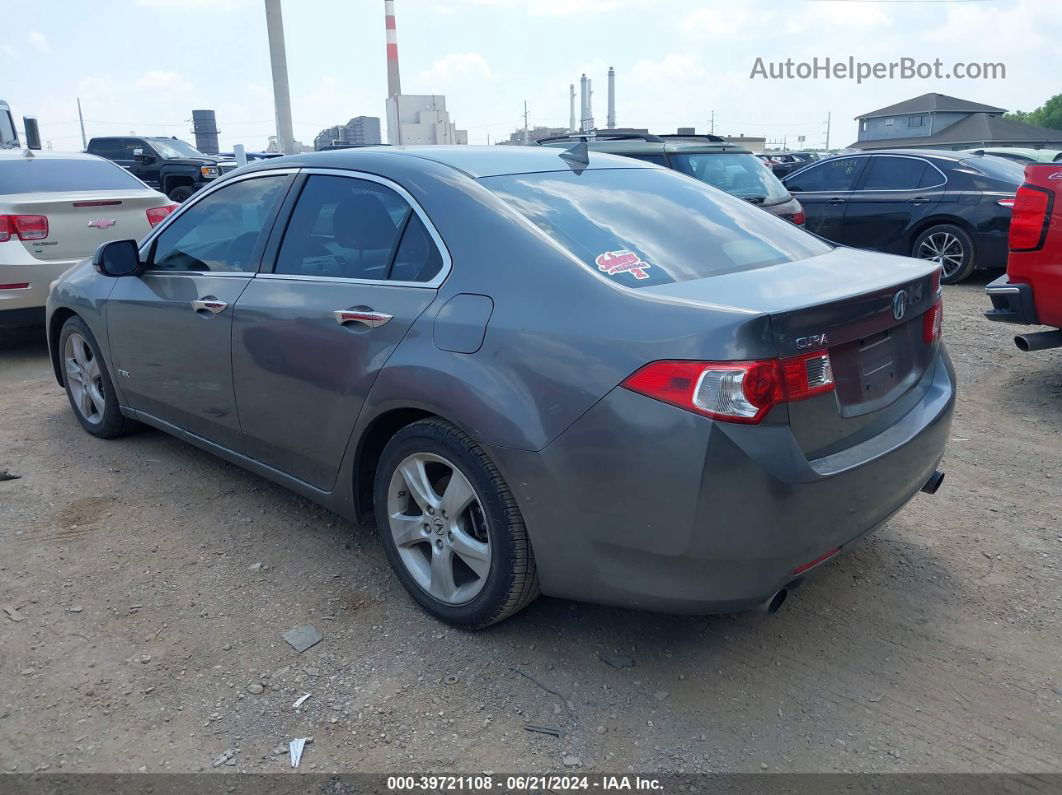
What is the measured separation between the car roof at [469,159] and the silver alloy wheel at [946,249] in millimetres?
7447

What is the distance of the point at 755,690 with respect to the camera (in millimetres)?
2715

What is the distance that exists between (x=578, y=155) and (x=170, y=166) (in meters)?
18.3

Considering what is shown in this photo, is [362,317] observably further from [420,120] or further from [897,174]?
[420,120]

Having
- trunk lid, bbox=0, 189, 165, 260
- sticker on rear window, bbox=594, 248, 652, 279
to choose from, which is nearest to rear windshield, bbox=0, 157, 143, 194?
trunk lid, bbox=0, 189, 165, 260

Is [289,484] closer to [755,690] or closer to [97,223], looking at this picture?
[755,690]

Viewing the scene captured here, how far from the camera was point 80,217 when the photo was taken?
23.4 ft

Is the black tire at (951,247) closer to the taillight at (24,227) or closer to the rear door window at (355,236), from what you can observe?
the rear door window at (355,236)

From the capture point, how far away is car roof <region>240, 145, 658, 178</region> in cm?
328

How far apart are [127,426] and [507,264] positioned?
3208mm

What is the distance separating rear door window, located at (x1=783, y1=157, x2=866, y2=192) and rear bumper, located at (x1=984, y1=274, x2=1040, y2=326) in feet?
18.8

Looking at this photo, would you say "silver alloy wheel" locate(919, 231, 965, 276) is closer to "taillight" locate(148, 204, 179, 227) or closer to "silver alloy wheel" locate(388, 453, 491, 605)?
"taillight" locate(148, 204, 179, 227)

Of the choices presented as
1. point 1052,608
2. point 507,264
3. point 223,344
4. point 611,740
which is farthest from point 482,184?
point 1052,608

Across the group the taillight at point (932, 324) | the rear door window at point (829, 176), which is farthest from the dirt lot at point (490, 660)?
the rear door window at point (829, 176)

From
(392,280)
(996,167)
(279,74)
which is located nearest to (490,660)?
(392,280)
